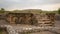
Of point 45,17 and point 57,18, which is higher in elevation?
point 45,17

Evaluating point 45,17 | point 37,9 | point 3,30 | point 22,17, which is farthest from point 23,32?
point 37,9

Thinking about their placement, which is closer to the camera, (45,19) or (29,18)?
(45,19)

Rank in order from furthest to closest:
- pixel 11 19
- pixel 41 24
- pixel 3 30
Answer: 1. pixel 11 19
2. pixel 41 24
3. pixel 3 30

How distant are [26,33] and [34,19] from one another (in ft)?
15.9

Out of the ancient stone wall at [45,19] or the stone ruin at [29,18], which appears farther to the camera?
the stone ruin at [29,18]

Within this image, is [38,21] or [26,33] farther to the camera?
[38,21]

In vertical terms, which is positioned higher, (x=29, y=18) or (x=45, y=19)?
(x=45, y=19)

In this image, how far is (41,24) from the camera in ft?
32.9

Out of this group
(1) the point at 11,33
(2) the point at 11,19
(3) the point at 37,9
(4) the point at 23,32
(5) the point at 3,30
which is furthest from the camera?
(3) the point at 37,9

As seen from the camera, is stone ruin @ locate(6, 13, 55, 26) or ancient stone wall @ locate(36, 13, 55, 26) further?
stone ruin @ locate(6, 13, 55, 26)

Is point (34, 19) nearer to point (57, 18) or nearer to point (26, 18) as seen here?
point (26, 18)

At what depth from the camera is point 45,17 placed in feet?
34.9

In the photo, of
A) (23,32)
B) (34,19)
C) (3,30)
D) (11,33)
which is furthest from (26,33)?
(34,19)

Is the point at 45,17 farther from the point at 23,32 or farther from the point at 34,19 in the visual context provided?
the point at 23,32
